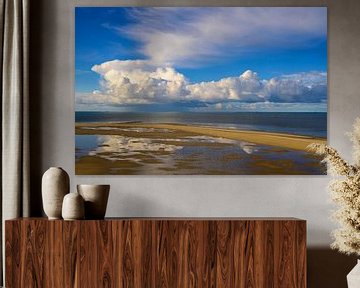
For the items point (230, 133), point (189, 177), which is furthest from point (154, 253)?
point (230, 133)

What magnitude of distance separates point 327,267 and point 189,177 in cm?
111

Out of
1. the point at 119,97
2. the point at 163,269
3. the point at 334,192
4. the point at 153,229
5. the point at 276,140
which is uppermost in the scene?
the point at 119,97

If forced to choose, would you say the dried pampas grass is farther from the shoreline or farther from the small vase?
the shoreline

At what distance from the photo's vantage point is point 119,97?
4.34 meters

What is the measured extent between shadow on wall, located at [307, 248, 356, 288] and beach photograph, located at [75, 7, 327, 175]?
1.86 feet

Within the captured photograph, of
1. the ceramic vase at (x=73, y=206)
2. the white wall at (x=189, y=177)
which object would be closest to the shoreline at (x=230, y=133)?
the white wall at (x=189, y=177)

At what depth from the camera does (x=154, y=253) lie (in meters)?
3.78

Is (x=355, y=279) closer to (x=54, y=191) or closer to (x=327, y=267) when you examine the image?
(x=327, y=267)

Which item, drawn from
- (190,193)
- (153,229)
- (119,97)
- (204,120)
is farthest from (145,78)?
(153,229)

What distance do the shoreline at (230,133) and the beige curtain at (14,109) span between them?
39 centimetres

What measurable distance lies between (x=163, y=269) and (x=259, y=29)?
5.73 ft

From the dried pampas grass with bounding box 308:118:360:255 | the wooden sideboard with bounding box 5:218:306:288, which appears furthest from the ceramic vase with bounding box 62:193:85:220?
the dried pampas grass with bounding box 308:118:360:255

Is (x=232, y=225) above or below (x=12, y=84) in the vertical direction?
below

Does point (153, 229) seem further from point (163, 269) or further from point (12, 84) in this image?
point (12, 84)
